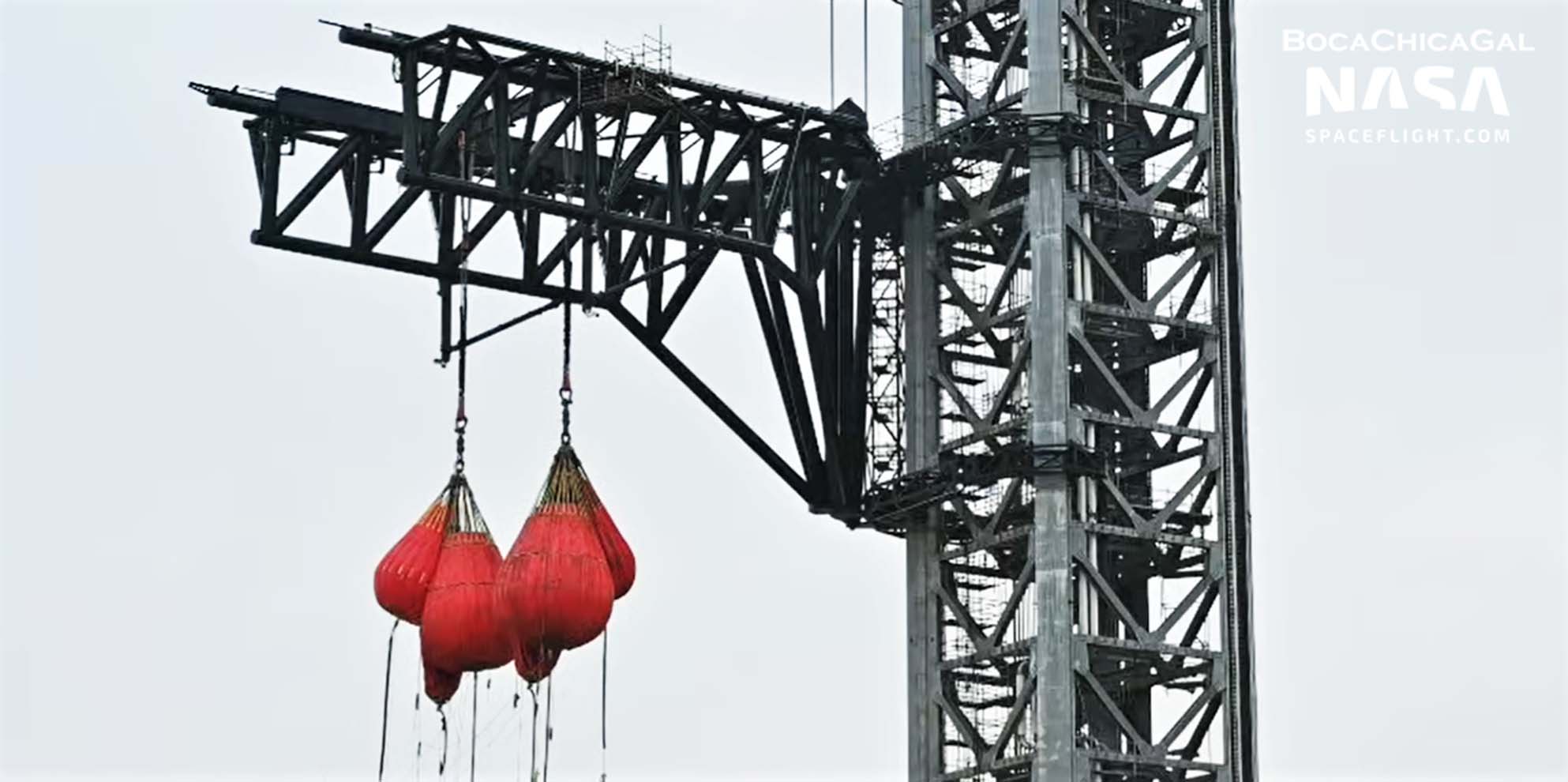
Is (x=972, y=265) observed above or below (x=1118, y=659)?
above

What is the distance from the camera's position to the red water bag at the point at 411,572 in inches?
3455

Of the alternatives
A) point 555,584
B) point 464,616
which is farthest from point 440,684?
point 555,584

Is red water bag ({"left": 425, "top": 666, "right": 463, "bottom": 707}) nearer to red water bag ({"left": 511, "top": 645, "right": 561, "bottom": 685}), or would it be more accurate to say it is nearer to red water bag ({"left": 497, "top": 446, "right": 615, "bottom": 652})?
red water bag ({"left": 511, "top": 645, "right": 561, "bottom": 685})

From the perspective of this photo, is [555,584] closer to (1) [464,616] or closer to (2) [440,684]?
(1) [464,616]

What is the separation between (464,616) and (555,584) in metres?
1.96

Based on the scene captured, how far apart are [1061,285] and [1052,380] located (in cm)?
224

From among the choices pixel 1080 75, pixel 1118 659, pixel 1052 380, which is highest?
pixel 1080 75

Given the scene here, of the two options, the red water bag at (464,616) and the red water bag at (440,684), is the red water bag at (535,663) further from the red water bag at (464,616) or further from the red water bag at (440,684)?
the red water bag at (440,684)

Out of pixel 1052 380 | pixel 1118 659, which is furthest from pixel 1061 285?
pixel 1118 659

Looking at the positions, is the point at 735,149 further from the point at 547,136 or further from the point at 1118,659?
the point at 1118,659

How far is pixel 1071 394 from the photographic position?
10225 centimetres

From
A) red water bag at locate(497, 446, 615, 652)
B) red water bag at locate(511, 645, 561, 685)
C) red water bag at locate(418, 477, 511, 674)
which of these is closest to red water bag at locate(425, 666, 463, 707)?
red water bag at locate(418, 477, 511, 674)

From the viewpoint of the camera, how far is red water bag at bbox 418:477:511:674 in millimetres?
86062

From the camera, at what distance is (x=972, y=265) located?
105500 millimetres
